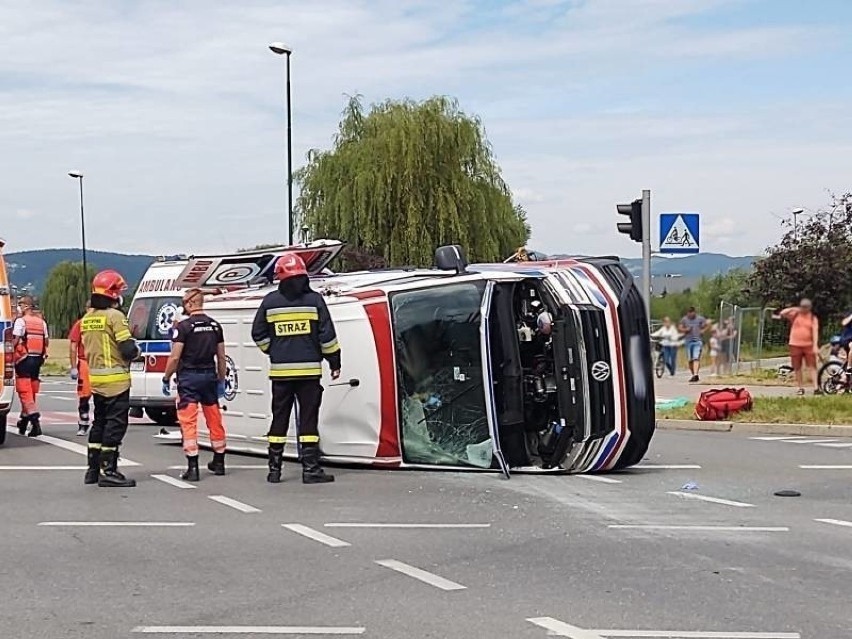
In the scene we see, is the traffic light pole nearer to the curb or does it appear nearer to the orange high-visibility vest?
the curb

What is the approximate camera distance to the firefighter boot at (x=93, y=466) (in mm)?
11023

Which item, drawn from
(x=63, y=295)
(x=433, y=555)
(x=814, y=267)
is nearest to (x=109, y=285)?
(x=433, y=555)

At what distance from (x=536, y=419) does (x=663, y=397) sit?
10603 mm

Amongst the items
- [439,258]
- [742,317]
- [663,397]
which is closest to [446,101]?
[742,317]

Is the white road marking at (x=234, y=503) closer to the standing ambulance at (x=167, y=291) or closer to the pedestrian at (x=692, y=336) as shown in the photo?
the standing ambulance at (x=167, y=291)

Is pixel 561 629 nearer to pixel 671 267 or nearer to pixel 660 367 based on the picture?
pixel 671 267

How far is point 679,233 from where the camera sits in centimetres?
1708

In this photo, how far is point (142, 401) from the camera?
54.5 feet

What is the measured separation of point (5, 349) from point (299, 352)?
4.49m

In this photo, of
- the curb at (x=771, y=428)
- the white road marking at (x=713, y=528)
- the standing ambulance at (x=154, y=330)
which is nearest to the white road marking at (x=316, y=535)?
the white road marking at (x=713, y=528)

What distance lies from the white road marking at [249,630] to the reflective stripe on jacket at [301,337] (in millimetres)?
5039

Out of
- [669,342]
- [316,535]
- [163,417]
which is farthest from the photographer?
[669,342]

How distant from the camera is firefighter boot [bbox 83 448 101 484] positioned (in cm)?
1102

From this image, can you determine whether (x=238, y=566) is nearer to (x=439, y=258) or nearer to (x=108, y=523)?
(x=108, y=523)
